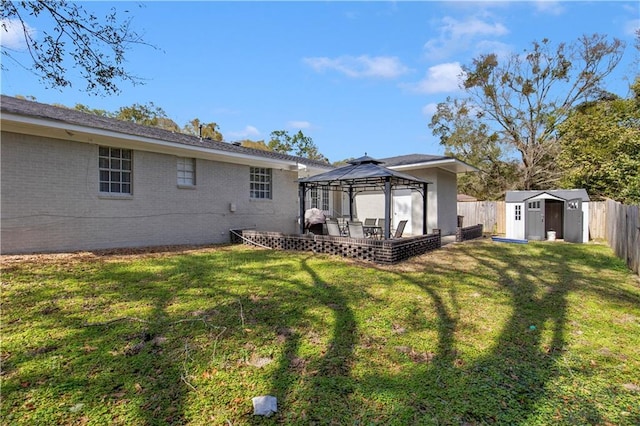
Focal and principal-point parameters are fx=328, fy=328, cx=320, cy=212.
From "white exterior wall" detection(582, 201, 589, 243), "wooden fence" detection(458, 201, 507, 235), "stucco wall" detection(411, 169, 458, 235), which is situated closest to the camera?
"white exterior wall" detection(582, 201, 589, 243)

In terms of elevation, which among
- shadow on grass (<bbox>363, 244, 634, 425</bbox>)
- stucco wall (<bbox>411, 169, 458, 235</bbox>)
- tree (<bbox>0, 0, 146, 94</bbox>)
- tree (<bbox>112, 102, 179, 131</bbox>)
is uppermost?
tree (<bbox>112, 102, 179, 131</bbox>)

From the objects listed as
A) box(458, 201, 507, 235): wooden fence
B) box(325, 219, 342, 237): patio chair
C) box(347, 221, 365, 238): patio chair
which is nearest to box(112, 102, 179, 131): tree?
box(325, 219, 342, 237): patio chair

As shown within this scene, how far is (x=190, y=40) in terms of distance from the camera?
345 inches

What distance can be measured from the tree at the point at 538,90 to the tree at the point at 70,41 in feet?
88.5

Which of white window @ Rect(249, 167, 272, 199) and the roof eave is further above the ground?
the roof eave

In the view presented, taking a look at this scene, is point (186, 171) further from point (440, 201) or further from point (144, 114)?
point (144, 114)

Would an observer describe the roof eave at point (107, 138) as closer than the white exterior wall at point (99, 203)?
Yes

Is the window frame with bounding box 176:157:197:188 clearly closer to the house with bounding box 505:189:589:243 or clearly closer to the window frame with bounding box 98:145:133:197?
the window frame with bounding box 98:145:133:197

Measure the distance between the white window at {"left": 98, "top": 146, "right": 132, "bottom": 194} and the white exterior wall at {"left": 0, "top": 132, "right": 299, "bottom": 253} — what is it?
7.5 inches

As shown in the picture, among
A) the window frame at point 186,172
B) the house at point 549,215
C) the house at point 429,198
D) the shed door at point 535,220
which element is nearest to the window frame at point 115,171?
the window frame at point 186,172

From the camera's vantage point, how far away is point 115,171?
9.17 meters

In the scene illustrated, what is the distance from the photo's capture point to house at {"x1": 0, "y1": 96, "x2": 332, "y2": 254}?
24.3 ft

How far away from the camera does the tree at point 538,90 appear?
2370 centimetres

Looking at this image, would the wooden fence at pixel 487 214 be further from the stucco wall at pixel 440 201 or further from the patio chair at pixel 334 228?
the patio chair at pixel 334 228
